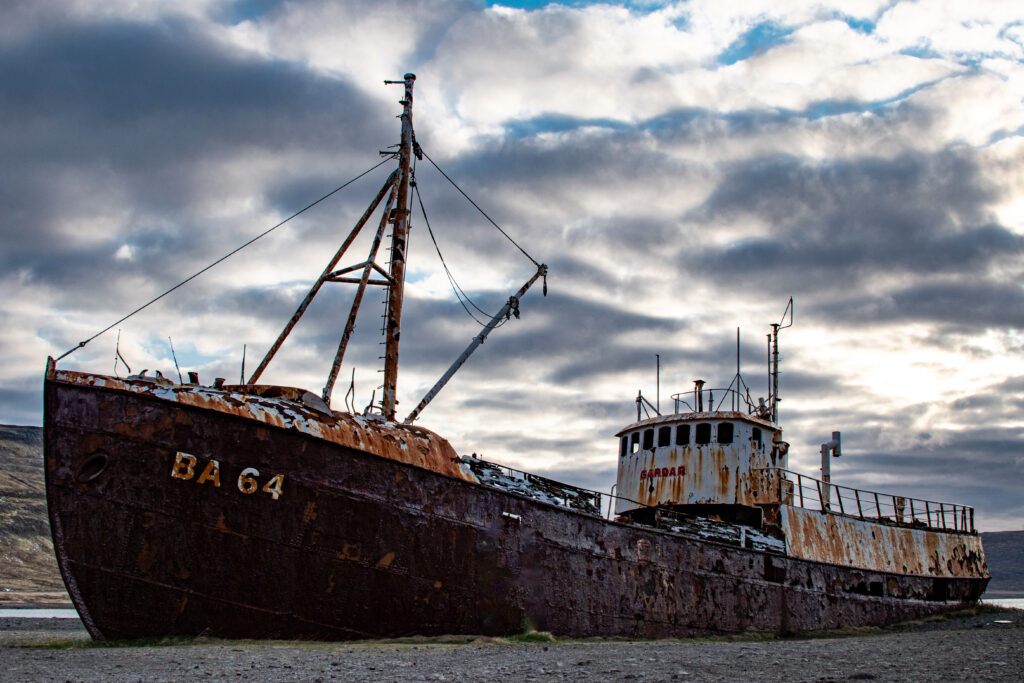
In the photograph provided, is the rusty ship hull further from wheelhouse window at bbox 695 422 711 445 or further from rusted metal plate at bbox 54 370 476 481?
wheelhouse window at bbox 695 422 711 445

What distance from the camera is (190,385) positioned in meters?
12.0

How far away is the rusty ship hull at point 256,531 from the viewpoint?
1120cm

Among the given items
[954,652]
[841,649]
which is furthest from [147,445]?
[954,652]

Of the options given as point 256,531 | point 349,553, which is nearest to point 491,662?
Result: point 349,553

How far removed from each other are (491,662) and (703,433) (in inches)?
471

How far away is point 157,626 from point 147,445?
238 centimetres

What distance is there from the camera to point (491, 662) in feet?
32.7

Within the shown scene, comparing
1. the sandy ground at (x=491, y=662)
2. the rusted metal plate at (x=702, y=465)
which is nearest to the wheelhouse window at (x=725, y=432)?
the rusted metal plate at (x=702, y=465)

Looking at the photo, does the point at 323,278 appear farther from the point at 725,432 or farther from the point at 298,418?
the point at 725,432

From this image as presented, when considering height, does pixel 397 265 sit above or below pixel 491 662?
above

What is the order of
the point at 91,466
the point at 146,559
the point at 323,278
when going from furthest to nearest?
the point at 323,278 → the point at 91,466 → the point at 146,559

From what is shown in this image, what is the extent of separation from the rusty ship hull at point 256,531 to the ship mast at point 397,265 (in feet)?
13.7

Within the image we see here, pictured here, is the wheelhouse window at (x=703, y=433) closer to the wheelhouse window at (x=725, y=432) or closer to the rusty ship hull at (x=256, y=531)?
the wheelhouse window at (x=725, y=432)

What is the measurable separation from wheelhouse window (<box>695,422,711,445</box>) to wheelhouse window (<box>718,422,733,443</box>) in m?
0.26
